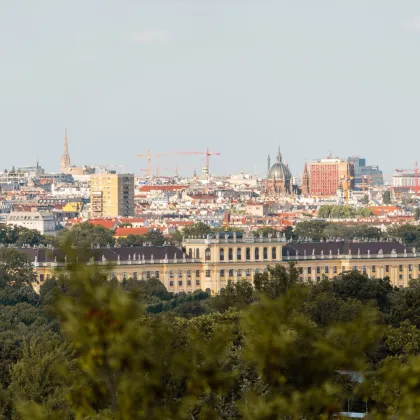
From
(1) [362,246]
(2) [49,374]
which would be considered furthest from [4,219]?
(2) [49,374]

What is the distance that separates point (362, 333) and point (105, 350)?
198 centimetres

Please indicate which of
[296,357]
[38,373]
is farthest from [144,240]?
[296,357]

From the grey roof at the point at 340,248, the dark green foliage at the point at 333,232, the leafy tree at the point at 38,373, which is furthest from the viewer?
the dark green foliage at the point at 333,232

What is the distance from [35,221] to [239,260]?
79.3m

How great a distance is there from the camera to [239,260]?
300ft

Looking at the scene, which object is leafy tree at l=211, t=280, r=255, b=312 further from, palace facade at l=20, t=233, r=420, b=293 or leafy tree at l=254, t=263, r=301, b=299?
palace facade at l=20, t=233, r=420, b=293

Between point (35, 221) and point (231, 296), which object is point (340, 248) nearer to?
point (231, 296)

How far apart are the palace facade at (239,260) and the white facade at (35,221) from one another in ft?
226

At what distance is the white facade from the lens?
542 feet

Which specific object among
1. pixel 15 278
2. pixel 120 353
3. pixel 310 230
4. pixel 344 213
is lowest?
pixel 15 278

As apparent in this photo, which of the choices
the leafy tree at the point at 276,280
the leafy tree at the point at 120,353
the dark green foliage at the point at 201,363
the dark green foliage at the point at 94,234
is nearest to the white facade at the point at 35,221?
the dark green foliage at the point at 94,234

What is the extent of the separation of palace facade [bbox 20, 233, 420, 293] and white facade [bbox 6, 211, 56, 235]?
68.8 meters

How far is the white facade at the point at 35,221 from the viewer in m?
165

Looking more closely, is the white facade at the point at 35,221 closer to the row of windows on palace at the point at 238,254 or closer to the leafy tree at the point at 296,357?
the row of windows on palace at the point at 238,254
